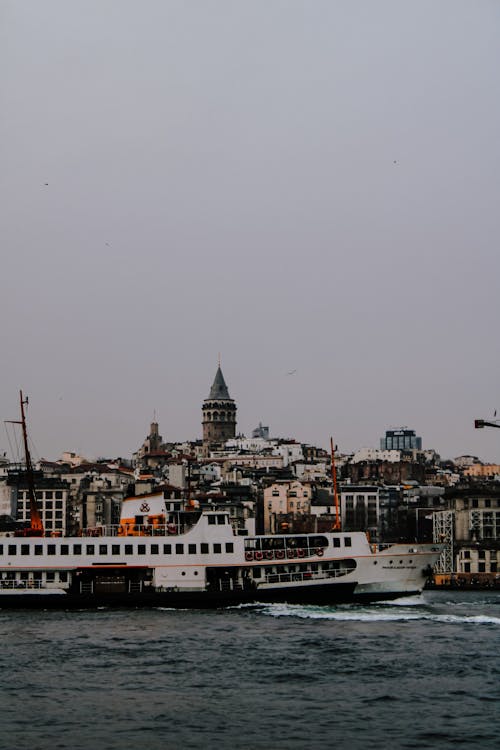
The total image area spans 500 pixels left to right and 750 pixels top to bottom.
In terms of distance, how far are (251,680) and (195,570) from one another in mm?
19827

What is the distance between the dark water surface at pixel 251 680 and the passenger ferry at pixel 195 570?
9.20ft

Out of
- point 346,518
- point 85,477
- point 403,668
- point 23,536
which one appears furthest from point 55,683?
point 85,477

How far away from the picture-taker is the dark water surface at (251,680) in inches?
1069

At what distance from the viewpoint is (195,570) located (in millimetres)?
53375

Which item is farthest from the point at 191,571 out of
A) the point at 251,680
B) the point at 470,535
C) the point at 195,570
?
the point at 470,535

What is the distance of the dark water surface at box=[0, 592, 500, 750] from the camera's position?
27.1 meters

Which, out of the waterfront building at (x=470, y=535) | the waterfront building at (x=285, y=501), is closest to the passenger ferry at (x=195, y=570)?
the waterfront building at (x=470, y=535)

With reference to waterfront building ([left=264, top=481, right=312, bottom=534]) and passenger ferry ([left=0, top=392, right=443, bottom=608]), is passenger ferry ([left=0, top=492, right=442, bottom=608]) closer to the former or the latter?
passenger ferry ([left=0, top=392, right=443, bottom=608])

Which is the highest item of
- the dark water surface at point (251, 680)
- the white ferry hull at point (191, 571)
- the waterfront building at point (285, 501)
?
the waterfront building at point (285, 501)

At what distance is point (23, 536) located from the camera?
184 feet

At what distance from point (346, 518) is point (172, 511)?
2947 inches

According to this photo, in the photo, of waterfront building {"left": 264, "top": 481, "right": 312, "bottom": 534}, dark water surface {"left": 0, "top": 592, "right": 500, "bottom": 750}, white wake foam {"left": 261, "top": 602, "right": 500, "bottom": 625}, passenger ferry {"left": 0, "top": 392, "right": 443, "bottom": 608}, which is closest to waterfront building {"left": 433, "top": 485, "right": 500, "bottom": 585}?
waterfront building {"left": 264, "top": 481, "right": 312, "bottom": 534}

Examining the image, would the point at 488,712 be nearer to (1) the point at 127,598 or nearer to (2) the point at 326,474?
(1) the point at 127,598

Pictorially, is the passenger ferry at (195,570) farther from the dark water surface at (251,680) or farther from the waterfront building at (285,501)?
the waterfront building at (285,501)
